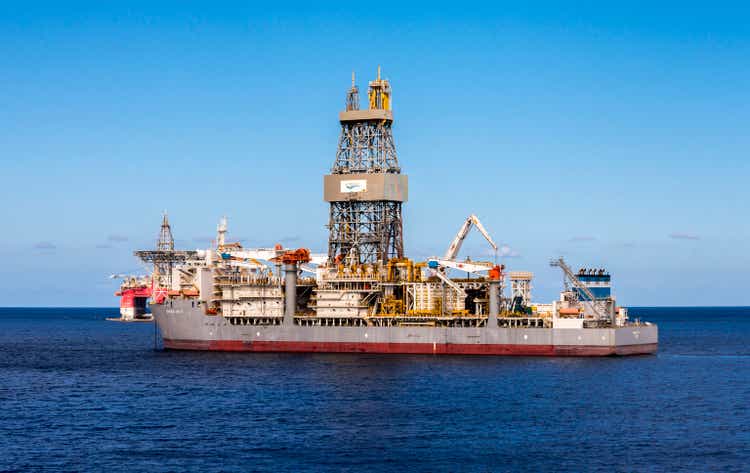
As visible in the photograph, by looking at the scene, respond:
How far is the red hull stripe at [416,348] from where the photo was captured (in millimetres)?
85312

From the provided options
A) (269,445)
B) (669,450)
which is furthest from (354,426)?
(669,450)

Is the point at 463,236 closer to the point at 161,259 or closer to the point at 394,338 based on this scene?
the point at 394,338

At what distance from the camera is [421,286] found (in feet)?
293

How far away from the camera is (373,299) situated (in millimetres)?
92000

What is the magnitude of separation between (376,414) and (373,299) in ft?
112

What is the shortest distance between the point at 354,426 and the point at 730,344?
290 feet

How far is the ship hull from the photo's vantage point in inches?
3354

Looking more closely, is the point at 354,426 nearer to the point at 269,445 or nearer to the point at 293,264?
the point at 269,445

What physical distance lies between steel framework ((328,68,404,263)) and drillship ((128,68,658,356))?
0.12 meters

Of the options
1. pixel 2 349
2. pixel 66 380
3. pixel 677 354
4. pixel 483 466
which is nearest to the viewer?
pixel 483 466

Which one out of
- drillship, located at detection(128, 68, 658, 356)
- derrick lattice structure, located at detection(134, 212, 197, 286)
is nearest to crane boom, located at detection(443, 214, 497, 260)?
drillship, located at detection(128, 68, 658, 356)

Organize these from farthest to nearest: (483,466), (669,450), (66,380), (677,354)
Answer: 1. (677,354)
2. (66,380)
3. (669,450)
4. (483,466)

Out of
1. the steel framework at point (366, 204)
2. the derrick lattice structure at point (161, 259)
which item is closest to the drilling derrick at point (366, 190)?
the steel framework at point (366, 204)

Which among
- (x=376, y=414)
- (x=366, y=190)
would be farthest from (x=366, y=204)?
(x=376, y=414)
